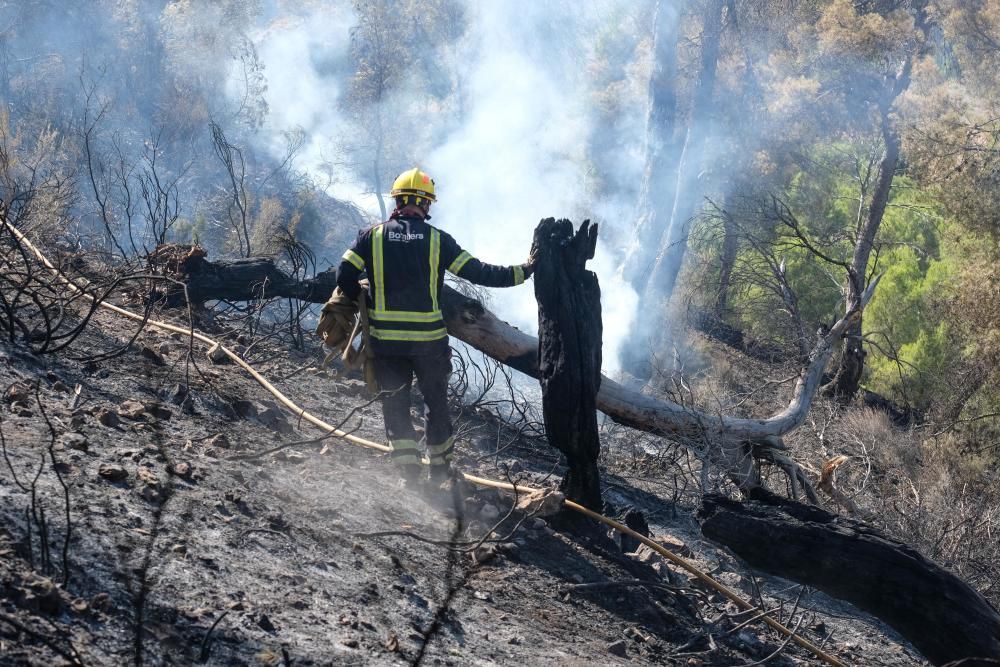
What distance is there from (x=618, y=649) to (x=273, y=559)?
1356mm

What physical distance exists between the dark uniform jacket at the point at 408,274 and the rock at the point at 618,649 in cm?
185

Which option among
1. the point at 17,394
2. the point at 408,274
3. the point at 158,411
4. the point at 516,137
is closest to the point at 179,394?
the point at 158,411

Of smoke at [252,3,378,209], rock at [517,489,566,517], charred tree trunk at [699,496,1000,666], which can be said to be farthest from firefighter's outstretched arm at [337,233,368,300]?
smoke at [252,3,378,209]

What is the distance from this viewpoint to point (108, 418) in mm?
4215

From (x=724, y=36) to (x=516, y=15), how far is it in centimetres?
1610

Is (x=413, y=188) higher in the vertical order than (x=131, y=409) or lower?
higher

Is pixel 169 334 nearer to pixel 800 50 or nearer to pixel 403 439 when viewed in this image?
pixel 403 439

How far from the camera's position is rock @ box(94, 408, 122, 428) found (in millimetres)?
4199

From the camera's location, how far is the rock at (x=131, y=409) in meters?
4.41

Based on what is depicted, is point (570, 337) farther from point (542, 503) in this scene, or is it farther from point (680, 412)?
point (680, 412)

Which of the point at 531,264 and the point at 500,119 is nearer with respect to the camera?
the point at 531,264

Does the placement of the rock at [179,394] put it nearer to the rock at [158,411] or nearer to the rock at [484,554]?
the rock at [158,411]

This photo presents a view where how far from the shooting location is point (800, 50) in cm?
1612

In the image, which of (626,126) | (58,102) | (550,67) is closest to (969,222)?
(58,102)
